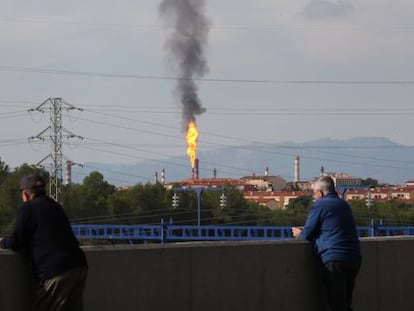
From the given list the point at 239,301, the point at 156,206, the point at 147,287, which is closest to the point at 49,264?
the point at 147,287

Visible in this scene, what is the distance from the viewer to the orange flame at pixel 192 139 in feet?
358

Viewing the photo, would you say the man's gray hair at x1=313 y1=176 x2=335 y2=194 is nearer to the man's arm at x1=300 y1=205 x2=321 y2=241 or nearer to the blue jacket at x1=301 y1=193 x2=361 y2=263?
the blue jacket at x1=301 y1=193 x2=361 y2=263

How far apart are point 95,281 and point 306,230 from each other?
8.62 feet

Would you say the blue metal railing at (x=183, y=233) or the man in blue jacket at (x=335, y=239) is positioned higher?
the man in blue jacket at (x=335, y=239)

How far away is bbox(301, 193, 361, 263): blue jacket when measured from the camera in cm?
995

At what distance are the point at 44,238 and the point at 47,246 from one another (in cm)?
7

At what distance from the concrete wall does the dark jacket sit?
7.3 inches

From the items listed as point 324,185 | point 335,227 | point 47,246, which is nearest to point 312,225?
point 335,227

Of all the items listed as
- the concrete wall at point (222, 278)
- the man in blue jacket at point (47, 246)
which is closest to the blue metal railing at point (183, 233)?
the concrete wall at point (222, 278)

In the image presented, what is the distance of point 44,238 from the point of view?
7602 mm

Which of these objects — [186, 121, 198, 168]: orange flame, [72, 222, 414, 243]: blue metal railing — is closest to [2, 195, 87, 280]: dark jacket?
[72, 222, 414, 243]: blue metal railing

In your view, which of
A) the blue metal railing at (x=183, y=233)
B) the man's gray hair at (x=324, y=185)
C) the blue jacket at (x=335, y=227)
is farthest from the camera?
the blue metal railing at (x=183, y=233)

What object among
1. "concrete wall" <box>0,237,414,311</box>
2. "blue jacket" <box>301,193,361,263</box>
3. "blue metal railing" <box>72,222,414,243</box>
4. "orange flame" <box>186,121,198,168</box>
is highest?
"orange flame" <box>186,121,198,168</box>

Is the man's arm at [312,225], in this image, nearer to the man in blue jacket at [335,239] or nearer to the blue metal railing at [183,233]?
the man in blue jacket at [335,239]
